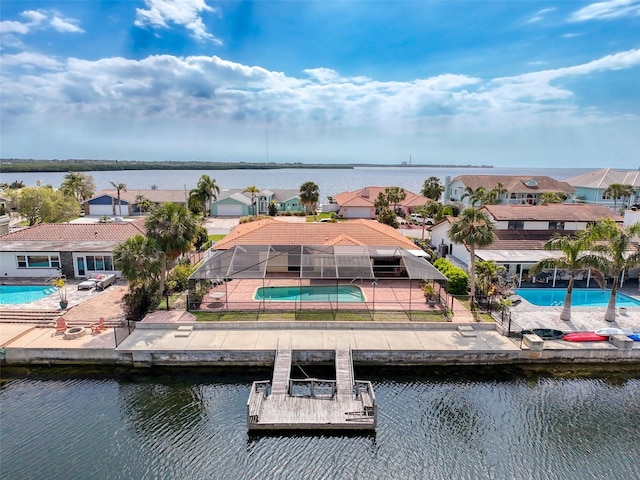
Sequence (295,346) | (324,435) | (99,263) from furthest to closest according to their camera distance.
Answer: (99,263), (295,346), (324,435)

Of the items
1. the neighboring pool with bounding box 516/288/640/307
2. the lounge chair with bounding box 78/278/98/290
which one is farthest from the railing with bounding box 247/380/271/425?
the neighboring pool with bounding box 516/288/640/307

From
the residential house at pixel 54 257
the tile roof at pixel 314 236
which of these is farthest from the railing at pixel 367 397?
the residential house at pixel 54 257

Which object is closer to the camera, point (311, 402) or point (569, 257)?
point (311, 402)

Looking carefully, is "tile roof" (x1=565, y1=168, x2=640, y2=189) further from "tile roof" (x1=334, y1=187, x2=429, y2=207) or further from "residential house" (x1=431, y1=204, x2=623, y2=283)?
"residential house" (x1=431, y1=204, x2=623, y2=283)

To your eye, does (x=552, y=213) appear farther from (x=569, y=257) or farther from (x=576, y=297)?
(x=569, y=257)

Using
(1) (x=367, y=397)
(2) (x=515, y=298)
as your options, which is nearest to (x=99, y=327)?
(1) (x=367, y=397)

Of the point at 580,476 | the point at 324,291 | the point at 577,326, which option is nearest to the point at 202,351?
the point at 324,291

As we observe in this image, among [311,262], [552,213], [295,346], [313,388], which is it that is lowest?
[313,388]

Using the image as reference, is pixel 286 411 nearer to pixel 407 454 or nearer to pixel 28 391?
pixel 407 454

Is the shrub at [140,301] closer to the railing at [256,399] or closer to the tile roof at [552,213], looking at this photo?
the railing at [256,399]
